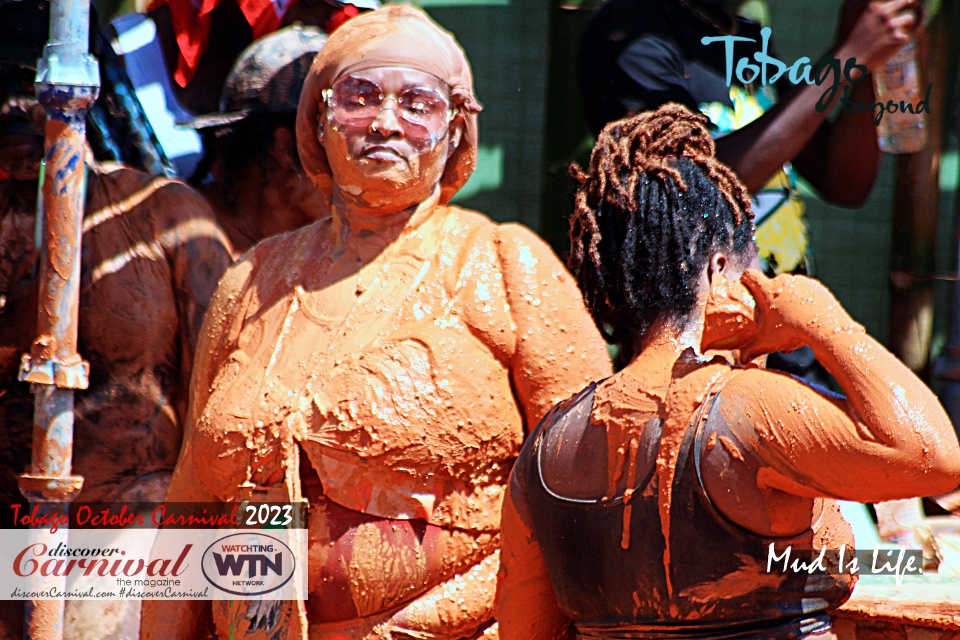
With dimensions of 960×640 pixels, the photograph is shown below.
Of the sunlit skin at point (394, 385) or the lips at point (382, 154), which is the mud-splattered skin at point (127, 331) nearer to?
the sunlit skin at point (394, 385)

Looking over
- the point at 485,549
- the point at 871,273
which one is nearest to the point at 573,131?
the point at 871,273

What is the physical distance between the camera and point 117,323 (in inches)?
144

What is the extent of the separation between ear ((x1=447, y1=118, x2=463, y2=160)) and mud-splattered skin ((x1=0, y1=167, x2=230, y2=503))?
1.25 metres

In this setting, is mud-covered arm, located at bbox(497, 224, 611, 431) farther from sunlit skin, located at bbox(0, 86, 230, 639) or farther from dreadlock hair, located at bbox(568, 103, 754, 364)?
sunlit skin, located at bbox(0, 86, 230, 639)

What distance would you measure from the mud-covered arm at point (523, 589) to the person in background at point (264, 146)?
217cm

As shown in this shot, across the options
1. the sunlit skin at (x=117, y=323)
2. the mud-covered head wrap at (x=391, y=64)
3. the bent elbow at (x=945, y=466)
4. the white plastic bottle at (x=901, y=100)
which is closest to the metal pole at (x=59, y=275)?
the sunlit skin at (x=117, y=323)

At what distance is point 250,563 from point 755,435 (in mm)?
1291

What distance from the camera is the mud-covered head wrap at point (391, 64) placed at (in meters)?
2.69

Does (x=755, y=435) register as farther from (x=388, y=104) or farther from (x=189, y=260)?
(x=189, y=260)

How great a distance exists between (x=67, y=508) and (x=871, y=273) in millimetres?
2962

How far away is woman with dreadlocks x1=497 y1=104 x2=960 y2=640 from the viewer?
1687 mm

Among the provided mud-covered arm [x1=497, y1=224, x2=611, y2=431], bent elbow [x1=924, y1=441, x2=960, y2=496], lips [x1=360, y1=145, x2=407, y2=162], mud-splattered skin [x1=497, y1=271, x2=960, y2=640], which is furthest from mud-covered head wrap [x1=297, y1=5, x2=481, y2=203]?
bent elbow [x1=924, y1=441, x2=960, y2=496]

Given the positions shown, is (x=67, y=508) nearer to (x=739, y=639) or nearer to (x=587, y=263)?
(x=587, y=263)

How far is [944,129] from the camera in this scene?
4.51 metres
